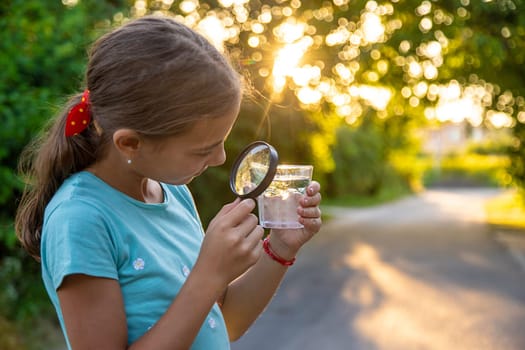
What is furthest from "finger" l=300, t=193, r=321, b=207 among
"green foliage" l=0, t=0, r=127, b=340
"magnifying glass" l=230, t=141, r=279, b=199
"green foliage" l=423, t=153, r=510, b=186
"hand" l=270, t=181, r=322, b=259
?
"green foliage" l=423, t=153, r=510, b=186

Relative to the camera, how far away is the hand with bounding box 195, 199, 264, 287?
1.41 meters

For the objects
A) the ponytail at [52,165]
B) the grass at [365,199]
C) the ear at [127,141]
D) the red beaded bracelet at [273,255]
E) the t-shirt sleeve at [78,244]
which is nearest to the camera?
the t-shirt sleeve at [78,244]

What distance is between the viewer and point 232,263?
4.69 feet

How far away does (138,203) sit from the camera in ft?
4.98

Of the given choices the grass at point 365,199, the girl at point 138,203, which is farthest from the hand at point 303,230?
the grass at point 365,199

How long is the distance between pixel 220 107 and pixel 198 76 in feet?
0.26

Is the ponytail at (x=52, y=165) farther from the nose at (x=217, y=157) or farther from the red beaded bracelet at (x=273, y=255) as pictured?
Answer: the red beaded bracelet at (x=273, y=255)

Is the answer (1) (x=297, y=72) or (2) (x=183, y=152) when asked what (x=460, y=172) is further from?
(2) (x=183, y=152)

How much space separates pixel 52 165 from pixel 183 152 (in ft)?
1.00

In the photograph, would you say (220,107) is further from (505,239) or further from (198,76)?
(505,239)

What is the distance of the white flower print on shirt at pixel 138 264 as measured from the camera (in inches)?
56.0

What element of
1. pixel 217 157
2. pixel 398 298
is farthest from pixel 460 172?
pixel 217 157

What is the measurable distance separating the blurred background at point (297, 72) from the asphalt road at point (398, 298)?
1884 millimetres

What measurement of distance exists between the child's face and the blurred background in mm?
246
